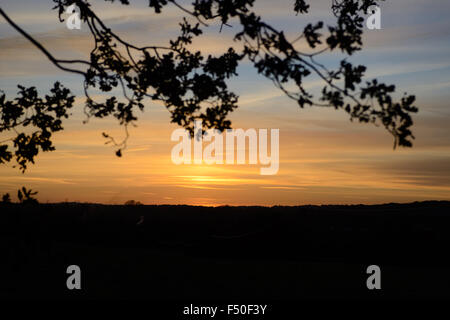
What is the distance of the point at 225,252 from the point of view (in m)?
17.2

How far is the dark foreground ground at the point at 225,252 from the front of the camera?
1338 cm

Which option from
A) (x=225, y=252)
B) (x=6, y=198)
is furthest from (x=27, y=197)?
(x=225, y=252)

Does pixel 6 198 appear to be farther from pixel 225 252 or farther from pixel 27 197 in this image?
pixel 225 252

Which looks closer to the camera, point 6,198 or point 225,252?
point 6,198

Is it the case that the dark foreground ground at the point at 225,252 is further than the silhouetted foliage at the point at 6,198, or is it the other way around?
the dark foreground ground at the point at 225,252

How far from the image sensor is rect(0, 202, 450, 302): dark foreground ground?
13.4 m

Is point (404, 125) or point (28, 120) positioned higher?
point (28, 120)

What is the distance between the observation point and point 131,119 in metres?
12.2

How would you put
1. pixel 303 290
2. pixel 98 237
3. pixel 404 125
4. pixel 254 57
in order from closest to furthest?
1. pixel 404 125
2. pixel 254 57
3. pixel 303 290
4. pixel 98 237

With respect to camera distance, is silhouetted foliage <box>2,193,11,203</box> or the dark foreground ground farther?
the dark foreground ground
